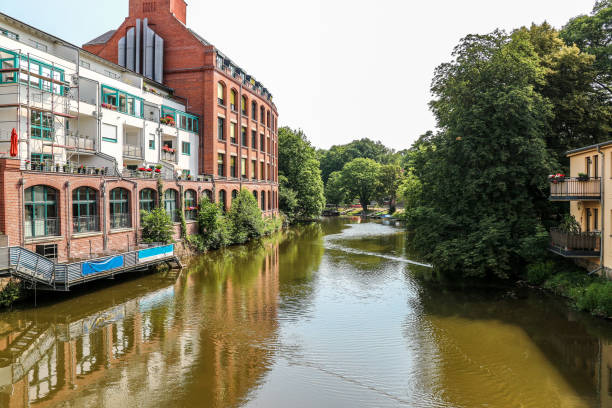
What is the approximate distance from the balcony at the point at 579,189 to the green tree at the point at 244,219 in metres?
24.3

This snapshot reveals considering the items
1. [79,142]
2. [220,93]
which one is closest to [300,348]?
[79,142]

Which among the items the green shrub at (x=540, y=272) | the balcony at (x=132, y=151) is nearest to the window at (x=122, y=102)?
the balcony at (x=132, y=151)

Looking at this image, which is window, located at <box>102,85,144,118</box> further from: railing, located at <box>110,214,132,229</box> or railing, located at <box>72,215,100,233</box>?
railing, located at <box>72,215,100,233</box>

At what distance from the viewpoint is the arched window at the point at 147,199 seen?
89.6ft

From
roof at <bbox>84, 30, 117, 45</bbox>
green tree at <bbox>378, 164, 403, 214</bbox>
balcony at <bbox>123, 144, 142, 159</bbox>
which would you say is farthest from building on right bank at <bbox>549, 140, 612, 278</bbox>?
green tree at <bbox>378, 164, 403, 214</bbox>

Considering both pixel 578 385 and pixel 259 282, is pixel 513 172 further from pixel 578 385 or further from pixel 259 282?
pixel 259 282

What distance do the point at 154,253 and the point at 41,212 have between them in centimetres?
578

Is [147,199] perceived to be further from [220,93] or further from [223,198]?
[220,93]

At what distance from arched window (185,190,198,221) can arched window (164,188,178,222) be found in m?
1.44

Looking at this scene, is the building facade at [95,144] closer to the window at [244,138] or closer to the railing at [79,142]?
the railing at [79,142]

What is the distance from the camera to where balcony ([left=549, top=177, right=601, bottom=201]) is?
18219 mm

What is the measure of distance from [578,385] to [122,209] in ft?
76.0

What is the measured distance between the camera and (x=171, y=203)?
1197 inches

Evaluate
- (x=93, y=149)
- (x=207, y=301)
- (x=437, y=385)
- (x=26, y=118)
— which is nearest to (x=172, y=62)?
(x=93, y=149)
